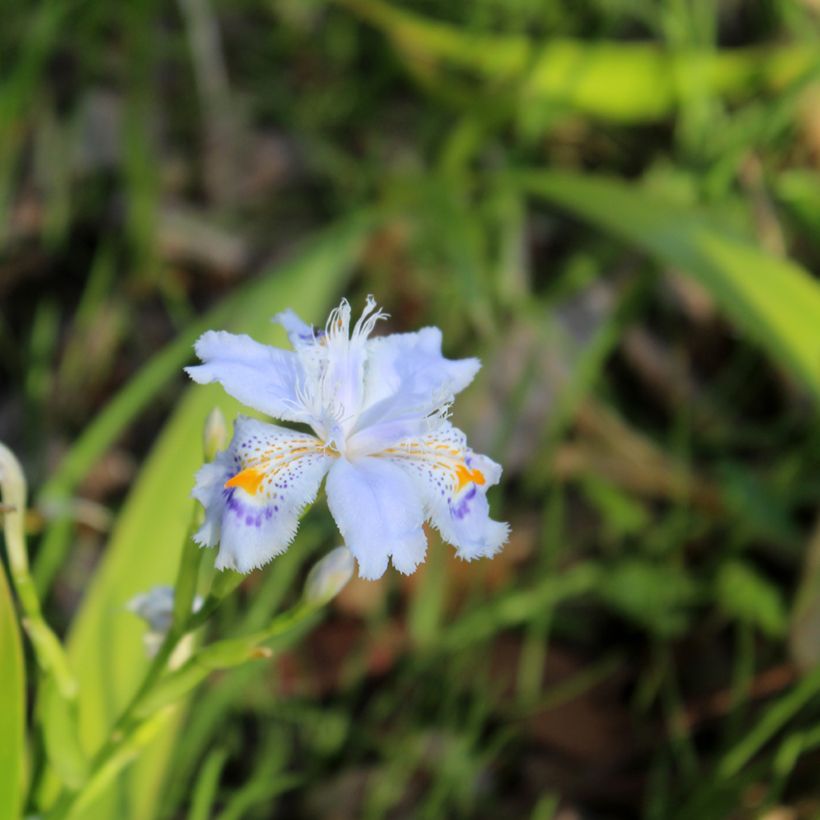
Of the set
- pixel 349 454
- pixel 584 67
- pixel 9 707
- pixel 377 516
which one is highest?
pixel 584 67

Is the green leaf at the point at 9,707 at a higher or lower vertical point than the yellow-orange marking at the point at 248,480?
lower

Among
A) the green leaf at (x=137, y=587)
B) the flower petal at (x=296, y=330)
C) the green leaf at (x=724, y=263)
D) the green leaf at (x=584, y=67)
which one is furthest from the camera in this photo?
the green leaf at (x=584, y=67)

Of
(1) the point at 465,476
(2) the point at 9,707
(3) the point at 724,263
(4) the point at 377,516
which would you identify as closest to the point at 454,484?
(1) the point at 465,476

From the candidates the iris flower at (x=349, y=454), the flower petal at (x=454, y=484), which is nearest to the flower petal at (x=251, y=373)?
the iris flower at (x=349, y=454)

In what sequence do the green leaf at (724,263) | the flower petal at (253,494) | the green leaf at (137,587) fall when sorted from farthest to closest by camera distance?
1. the green leaf at (724,263)
2. the green leaf at (137,587)
3. the flower petal at (253,494)

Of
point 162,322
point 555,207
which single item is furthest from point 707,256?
point 162,322

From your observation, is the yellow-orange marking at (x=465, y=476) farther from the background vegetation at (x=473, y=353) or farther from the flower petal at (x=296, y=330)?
the background vegetation at (x=473, y=353)

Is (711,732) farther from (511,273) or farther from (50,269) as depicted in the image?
(50,269)

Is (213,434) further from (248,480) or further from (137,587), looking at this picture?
(137,587)
